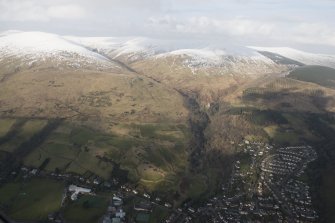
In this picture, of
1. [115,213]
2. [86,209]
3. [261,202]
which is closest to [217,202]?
[261,202]

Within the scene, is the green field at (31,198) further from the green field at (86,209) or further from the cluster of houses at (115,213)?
the cluster of houses at (115,213)

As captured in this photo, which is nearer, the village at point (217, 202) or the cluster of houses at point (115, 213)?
the cluster of houses at point (115, 213)

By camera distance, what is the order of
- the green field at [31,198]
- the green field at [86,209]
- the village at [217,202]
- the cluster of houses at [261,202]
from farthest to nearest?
the cluster of houses at [261,202] → the village at [217,202] → the green field at [31,198] → the green field at [86,209]

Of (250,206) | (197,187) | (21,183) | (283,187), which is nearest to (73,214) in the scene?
(21,183)

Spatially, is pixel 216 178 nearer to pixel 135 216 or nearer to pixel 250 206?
pixel 250 206

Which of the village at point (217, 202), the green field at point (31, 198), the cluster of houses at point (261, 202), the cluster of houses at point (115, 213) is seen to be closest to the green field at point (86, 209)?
the cluster of houses at point (115, 213)

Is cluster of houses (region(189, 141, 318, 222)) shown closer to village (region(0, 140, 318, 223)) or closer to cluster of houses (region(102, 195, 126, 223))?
village (region(0, 140, 318, 223))

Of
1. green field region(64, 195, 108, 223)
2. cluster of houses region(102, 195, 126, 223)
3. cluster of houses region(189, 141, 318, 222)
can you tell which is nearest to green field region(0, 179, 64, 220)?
green field region(64, 195, 108, 223)

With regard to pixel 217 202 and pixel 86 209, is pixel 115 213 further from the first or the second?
pixel 217 202
